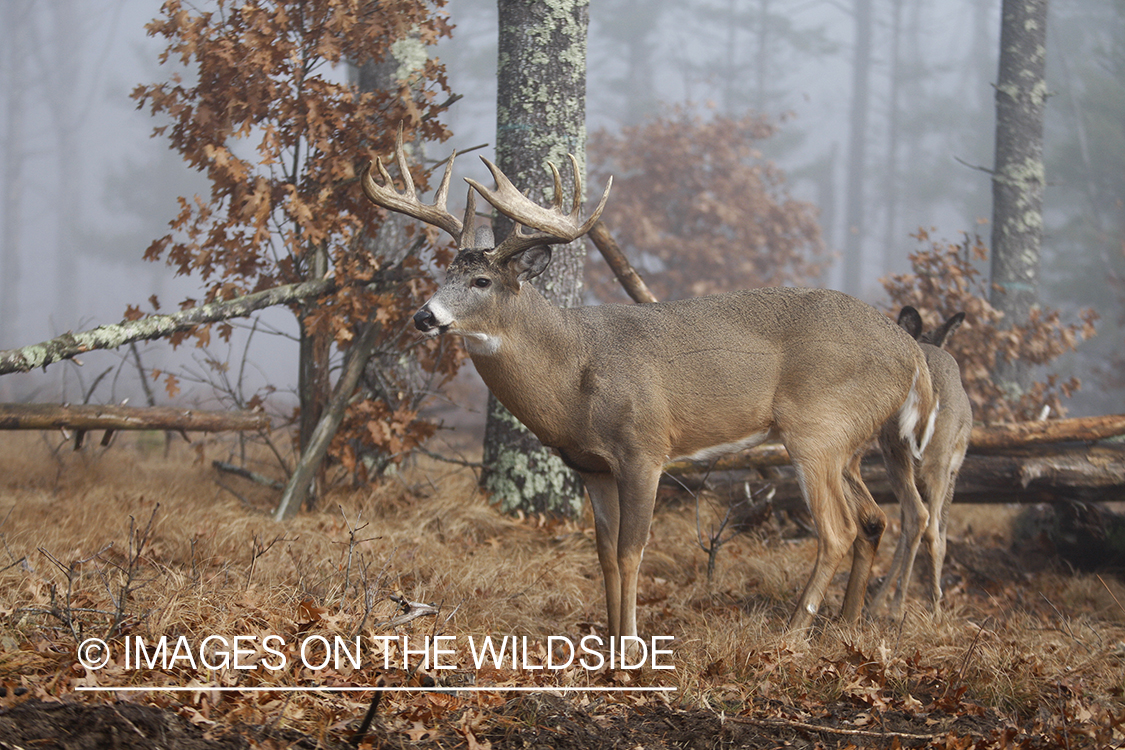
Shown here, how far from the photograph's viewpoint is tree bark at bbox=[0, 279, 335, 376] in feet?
15.7

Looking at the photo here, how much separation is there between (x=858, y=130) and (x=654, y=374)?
115 ft

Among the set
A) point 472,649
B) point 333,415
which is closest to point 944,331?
point 472,649

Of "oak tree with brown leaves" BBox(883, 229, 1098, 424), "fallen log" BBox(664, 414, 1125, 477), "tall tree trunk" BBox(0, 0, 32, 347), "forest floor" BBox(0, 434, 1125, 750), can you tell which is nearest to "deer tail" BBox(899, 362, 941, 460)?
"forest floor" BBox(0, 434, 1125, 750)

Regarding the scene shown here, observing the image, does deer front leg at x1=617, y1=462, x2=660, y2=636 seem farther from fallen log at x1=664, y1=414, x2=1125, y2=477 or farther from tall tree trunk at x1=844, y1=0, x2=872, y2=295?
tall tree trunk at x1=844, y1=0, x2=872, y2=295

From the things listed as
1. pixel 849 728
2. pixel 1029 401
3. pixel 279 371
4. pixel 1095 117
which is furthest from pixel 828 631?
Result: pixel 279 371

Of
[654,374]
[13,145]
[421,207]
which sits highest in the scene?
[13,145]

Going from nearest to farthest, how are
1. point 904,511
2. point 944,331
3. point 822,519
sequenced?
point 822,519
point 904,511
point 944,331

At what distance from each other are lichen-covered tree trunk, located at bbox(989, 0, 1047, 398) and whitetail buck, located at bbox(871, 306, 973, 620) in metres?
4.70

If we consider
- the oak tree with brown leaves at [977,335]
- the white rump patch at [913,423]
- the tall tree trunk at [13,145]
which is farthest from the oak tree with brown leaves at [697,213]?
the tall tree trunk at [13,145]

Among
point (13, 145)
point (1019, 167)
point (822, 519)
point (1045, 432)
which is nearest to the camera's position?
point (822, 519)

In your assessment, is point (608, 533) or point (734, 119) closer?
point (608, 533)

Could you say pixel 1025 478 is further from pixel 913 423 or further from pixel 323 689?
pixel 323 689

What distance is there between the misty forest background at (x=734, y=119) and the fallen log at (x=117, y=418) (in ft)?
47.6

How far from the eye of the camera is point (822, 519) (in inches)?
177
